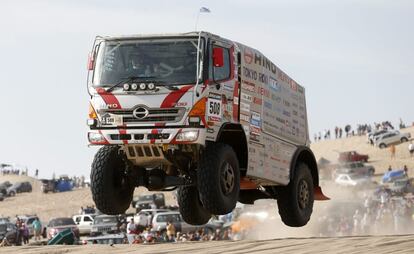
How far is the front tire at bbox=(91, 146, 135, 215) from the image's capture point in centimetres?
1533

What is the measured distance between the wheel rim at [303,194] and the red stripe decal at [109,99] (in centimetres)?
536

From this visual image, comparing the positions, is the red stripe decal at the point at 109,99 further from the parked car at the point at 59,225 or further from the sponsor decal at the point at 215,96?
the parked car at the point at 59,225

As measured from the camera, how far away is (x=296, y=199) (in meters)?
18.3

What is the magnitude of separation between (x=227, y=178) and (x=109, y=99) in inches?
92.1

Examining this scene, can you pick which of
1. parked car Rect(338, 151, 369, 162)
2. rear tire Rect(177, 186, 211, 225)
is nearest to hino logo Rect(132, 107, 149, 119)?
rear tire Rect(177, 186, 211, 225)

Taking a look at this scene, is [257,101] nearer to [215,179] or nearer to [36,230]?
[215,179]

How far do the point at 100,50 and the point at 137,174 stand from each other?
2.29 m

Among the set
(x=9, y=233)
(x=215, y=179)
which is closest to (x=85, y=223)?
(x=9, y=233)

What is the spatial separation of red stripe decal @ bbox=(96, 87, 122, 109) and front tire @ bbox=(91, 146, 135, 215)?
1.22 m

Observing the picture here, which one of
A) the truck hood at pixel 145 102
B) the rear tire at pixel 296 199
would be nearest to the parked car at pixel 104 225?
the rear tire at pixel 296 199

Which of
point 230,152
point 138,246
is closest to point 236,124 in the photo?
point 230,152

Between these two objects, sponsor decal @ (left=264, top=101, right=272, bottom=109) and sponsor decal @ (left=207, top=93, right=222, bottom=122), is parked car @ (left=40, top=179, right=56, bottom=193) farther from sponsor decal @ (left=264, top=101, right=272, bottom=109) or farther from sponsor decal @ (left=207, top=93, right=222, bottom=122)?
sponsor decal @ (left=207, top=93, right=222, bottom=122)

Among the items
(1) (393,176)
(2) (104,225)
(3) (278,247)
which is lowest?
(3) (278,247)

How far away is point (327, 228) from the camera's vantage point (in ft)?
114
